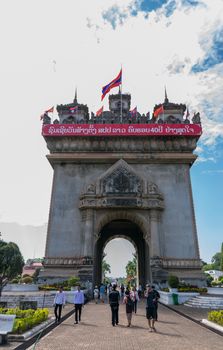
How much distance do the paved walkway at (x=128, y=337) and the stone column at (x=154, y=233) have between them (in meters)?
16.9

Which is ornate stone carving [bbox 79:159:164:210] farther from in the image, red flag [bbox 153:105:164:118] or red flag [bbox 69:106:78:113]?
red flag [bbox 69:106:78:113]

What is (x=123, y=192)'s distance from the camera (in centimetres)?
3541

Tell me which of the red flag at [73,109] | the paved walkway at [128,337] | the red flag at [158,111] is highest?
the red flag at [73,109]

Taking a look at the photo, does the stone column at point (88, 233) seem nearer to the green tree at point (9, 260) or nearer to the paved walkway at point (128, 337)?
the paved walkway at point (128, 337)

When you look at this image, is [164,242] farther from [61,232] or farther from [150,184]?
[61,232]

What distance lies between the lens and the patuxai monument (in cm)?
3394

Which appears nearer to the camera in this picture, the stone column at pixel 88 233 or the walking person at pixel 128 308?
the walking person at pixel 128 308

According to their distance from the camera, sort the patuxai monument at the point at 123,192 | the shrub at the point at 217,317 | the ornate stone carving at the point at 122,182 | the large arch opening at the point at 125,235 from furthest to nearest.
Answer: the large arch opening at the point at 125,235, the ornate stone carving at the point at 122,182, the patuxai monument at the point at 123,192, the shrub at the point at 217,317

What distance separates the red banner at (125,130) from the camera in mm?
38469

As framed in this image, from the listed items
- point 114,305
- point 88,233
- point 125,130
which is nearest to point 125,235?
point 88,233

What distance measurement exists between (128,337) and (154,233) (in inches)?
882

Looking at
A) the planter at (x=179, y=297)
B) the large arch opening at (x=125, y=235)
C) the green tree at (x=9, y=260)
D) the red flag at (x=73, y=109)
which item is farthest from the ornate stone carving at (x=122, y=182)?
the green tree at (x=9, y=260)

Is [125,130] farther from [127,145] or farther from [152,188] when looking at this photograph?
[152,188]

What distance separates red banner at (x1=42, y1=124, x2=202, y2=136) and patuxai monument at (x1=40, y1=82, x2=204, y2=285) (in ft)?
0.44
